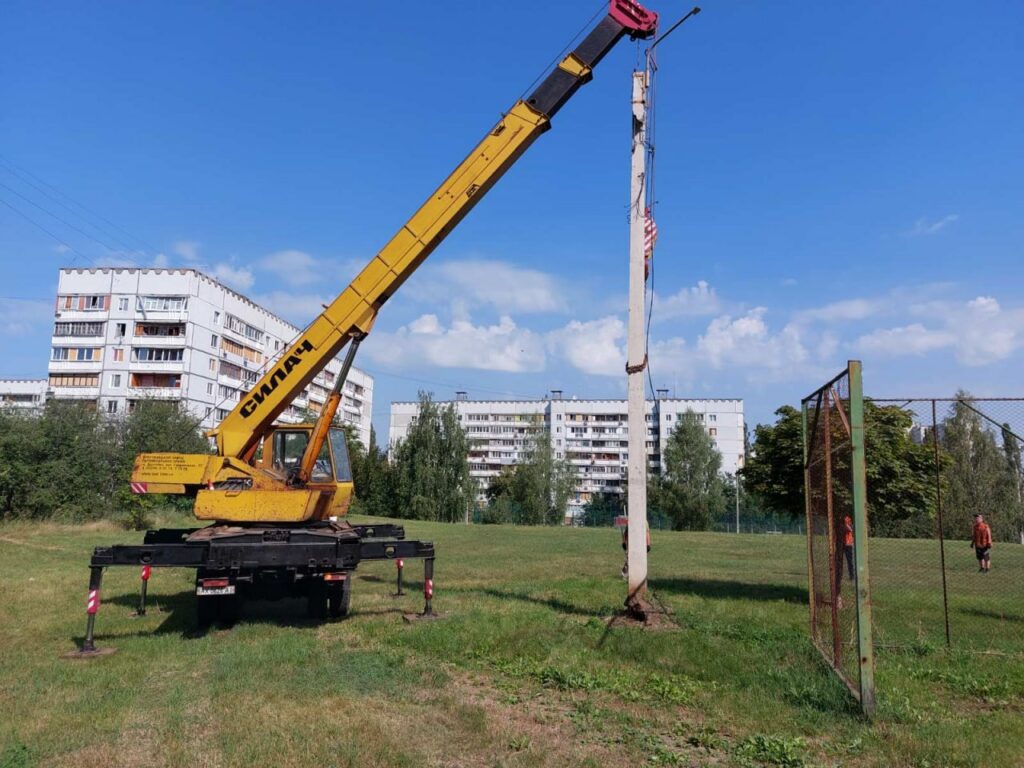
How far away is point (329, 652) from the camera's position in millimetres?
8234

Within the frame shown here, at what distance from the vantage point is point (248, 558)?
30.1 feet

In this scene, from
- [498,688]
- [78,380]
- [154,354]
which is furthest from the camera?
[78,380]

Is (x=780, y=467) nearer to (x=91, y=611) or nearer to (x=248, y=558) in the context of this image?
(x=248, y=558)

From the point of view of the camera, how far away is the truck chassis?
902 centimetres

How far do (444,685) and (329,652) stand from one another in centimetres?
196

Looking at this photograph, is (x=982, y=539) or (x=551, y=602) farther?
(x=982, y=539)

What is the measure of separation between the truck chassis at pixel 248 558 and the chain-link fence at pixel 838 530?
5.32 metres

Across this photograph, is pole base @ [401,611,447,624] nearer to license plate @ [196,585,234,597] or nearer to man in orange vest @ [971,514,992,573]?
license plate @ [196,585,234,597]

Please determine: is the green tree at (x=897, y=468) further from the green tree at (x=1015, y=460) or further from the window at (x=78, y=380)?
the window at (x=78, y=380)

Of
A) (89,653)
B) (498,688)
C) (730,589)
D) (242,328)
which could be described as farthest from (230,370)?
(498,688)

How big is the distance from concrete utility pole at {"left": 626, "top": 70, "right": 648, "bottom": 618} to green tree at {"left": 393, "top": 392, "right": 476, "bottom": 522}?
50.7m

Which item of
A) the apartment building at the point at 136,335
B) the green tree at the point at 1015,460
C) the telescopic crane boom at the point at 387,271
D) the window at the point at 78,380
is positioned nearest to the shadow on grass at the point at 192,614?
the telescopic crane boom at the point at 387,271

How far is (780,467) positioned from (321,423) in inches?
311

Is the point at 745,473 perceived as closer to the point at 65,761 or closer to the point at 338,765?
the point at 338,765
